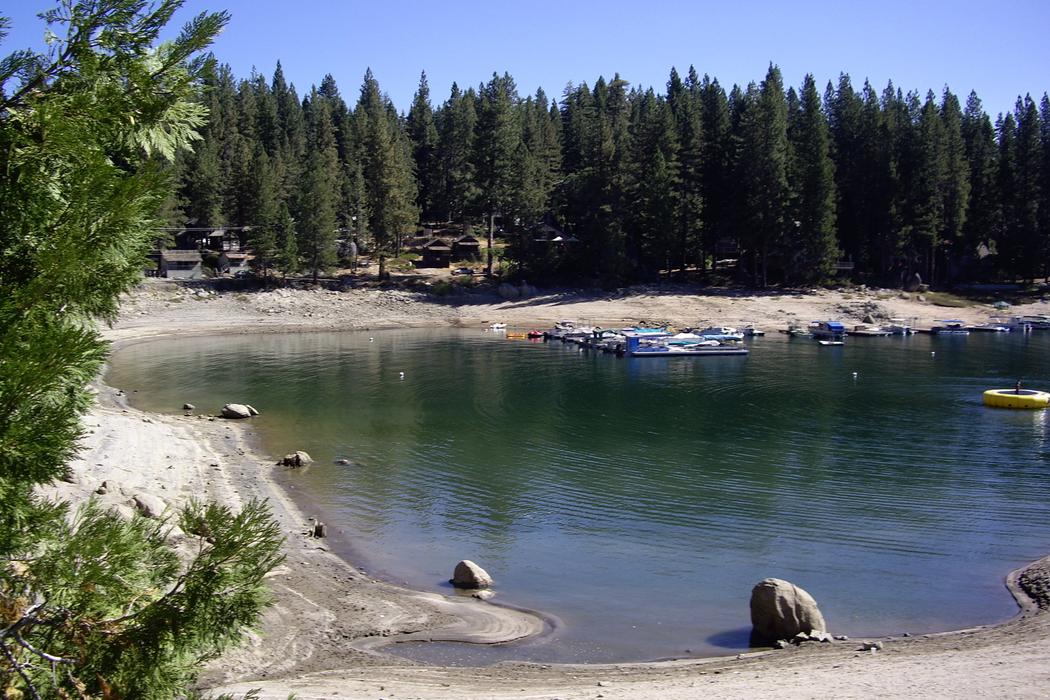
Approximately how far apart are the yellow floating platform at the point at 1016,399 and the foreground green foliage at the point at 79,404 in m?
45.8

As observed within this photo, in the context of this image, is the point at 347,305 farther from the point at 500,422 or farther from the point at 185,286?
the point at 500,422

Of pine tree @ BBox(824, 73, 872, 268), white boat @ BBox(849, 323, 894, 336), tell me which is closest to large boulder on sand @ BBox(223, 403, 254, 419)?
white boat @ BBox(849, 323, 894, 336)

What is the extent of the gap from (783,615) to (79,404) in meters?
14.8

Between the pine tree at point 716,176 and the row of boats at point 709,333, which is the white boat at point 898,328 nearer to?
the row of boats at point 709,333

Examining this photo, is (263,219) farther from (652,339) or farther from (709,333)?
(709,333)

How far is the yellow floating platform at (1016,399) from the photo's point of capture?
4300cm

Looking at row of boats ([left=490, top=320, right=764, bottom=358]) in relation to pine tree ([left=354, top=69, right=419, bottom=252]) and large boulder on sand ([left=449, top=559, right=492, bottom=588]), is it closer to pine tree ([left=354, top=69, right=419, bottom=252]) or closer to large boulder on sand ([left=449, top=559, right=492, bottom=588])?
pine tree ([left=354, top=69, right=419, bottom=252])

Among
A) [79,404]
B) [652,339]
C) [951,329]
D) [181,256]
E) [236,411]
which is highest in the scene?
[181,256]

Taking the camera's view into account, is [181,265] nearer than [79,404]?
No

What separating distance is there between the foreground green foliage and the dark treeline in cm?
8292

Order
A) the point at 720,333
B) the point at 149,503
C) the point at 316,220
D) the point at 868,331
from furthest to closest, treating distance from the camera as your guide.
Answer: the point at 316,220
the point at 868,331
the point at 720,333
the point at 149,503

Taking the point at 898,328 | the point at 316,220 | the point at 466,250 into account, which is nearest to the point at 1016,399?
the point at 898,328

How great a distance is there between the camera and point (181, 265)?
86188 mm

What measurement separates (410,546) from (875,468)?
60.3 feet
